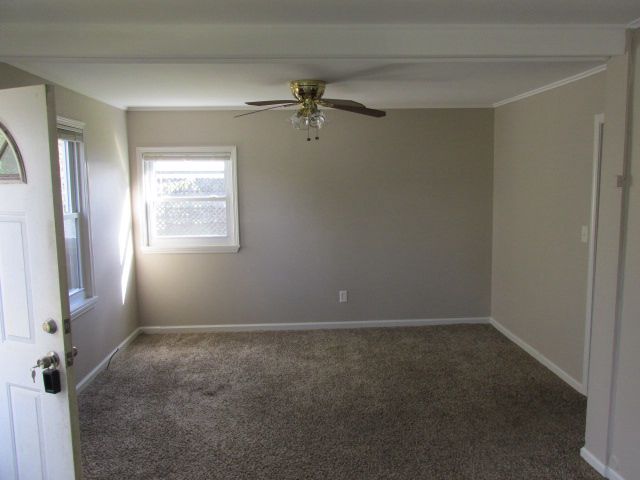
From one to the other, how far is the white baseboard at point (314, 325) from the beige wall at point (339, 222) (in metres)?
0.06

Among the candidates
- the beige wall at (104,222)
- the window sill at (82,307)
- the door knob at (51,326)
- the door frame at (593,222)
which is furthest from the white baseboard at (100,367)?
the door frame at (593,222)

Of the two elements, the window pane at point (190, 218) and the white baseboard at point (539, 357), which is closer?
the white baseboard at point (539, 357)

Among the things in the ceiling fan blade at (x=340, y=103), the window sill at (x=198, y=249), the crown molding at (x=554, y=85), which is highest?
the crown molding at (x=554, y=85)

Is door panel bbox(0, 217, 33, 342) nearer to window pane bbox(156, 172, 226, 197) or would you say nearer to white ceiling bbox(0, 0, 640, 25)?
white ceiling bbox(0, 0, 640, 25)

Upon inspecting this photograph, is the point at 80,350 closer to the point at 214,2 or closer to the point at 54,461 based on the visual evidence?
the point at 54,461

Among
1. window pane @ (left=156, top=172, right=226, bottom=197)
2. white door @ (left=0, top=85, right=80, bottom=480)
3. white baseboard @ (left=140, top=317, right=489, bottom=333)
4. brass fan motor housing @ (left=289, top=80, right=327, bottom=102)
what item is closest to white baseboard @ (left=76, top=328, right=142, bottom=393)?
white baseboard @ (left=140, top=317, right=489, bottom=333)


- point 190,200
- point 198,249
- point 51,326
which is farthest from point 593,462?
point 190,200

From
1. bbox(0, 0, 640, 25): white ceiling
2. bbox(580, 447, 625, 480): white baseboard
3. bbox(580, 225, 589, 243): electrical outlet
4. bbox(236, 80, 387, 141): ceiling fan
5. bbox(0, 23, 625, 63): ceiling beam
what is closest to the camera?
bbox(0, 0, 640, 25): white ceiling

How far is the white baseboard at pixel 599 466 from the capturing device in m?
2.50

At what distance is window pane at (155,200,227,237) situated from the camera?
4.94 metres

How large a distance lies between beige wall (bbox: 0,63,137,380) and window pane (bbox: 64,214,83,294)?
0.49 ft

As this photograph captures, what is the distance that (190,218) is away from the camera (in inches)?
195

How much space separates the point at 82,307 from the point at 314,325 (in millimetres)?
2336

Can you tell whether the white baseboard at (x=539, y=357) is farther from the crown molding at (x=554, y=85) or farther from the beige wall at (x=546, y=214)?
the crown molding at (x=554, y=85)
